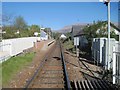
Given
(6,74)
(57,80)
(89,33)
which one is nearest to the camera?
(57,80)

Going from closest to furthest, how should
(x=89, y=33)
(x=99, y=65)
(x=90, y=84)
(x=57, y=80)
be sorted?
(x=90, y=84) → (x=57, y=80) → (x=99, y=65) → (x=89, y=33)

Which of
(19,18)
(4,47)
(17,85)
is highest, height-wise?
(19,18)

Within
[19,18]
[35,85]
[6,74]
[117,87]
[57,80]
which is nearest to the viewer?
[117,87]

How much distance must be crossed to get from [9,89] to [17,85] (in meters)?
1.05

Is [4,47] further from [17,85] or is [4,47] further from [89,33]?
[89,33]

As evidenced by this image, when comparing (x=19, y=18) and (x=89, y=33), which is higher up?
(x=19, y=18)

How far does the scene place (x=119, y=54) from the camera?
1057 cm

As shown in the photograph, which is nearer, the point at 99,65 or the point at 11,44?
the point at 99,65

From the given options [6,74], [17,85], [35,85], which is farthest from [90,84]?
[6,74]

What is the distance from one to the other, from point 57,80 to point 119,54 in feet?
14.2

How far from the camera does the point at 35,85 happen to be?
492 inches

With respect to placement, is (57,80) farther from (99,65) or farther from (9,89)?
(99,65)

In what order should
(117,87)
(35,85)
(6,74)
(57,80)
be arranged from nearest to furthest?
(117,87) → (35,85) → (57,80) → (6,74)

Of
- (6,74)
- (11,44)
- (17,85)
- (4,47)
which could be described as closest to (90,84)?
(17,85)
